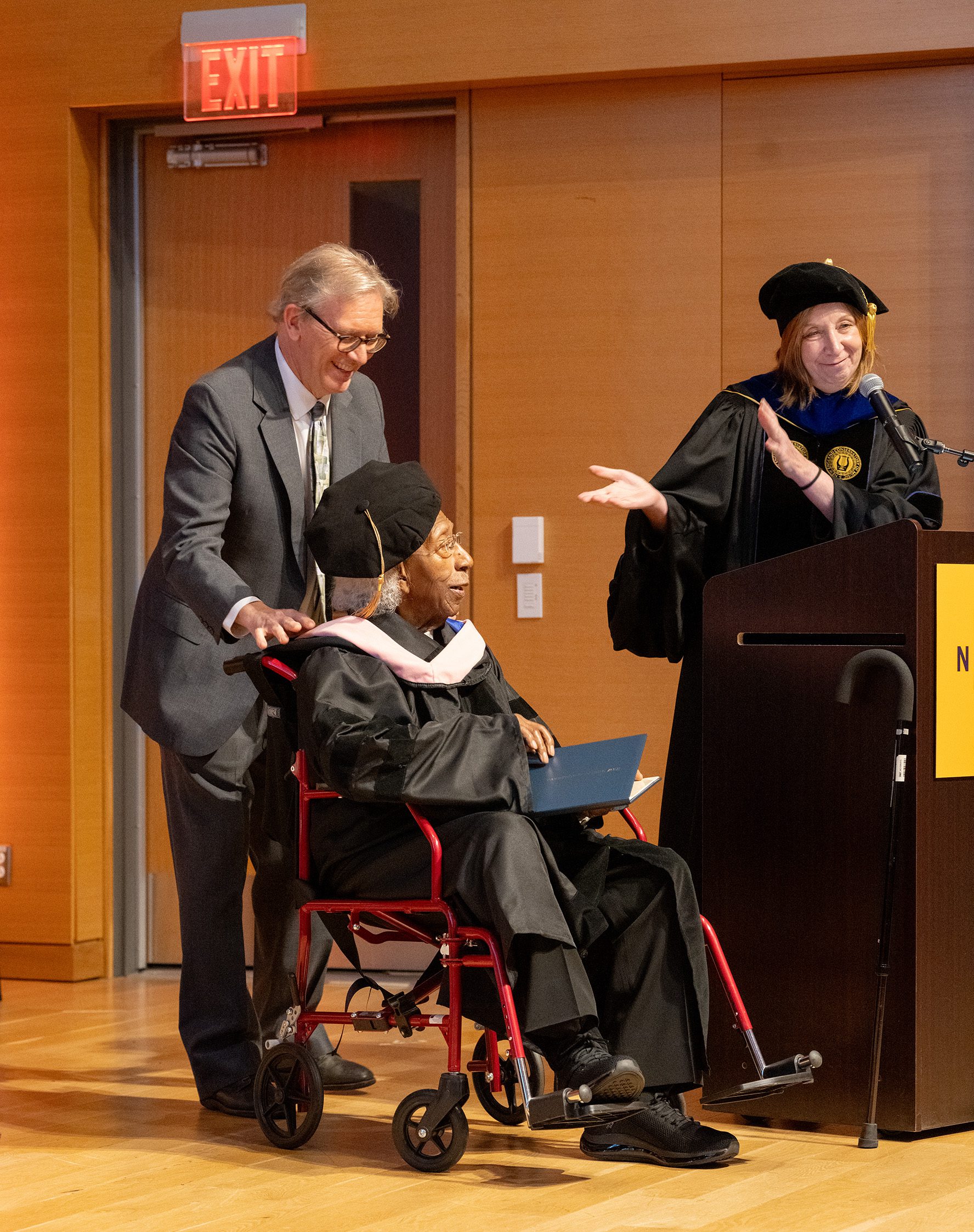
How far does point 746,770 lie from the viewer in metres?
3.03

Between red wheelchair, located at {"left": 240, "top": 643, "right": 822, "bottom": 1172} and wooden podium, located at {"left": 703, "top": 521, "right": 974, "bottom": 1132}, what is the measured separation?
110 mm

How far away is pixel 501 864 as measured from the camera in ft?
8.02

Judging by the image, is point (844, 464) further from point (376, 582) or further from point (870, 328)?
point (376, 582)

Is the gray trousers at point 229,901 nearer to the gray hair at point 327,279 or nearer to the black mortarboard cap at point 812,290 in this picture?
the gray hair at point 327,279

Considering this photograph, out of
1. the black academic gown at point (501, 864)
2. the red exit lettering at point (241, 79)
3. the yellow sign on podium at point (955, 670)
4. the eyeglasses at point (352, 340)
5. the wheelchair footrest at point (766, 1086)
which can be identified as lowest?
the wheelchair footrest at point (766, 1086)

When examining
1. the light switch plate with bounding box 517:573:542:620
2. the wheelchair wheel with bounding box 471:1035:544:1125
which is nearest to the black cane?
the wheelchair wheel with bounding box 471:1035:544:1125

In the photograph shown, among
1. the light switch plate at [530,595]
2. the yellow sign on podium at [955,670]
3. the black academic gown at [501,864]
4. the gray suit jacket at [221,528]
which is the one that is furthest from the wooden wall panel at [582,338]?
the black academic gown at [501,864]

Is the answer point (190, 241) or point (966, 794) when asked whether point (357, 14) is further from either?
point (966, 794)

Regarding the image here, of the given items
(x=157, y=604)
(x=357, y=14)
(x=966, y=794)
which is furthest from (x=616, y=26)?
(x=966, y=794)

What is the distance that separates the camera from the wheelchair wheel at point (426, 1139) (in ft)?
8.37

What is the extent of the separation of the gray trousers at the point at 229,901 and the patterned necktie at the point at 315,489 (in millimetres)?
247

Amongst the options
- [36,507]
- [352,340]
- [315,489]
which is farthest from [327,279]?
[36,507]

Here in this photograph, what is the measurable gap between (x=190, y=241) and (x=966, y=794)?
3.07 m

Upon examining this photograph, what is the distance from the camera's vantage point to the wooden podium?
2.80 metres
